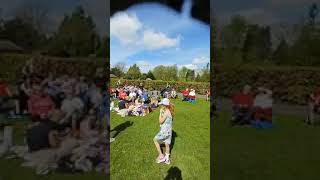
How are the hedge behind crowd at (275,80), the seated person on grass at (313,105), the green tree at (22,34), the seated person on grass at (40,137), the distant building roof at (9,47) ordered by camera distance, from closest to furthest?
the seated person on grass at (40,137) → the distant building roof at (9,47) → the green tree at (22,34) → the hedge behind crowd at (275,80) → the seated person on grass at (313,105)

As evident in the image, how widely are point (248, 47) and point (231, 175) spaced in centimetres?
322

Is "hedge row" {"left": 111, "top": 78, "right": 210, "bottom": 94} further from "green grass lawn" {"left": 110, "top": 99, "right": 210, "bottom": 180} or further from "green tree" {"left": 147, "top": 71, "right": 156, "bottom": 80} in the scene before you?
"green grass lawn" {"left": 110, "top": 99, "right": 210, "bottom": 180}

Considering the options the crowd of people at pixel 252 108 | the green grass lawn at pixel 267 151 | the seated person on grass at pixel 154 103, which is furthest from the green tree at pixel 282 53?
the seated person on grass at pixel 154 103

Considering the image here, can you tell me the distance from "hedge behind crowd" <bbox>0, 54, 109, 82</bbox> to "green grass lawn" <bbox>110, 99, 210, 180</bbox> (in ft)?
3.54

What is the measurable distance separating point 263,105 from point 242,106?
18.6 inches

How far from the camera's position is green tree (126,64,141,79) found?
5.23 meters

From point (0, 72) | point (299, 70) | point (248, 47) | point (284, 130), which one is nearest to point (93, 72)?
point (0, 72)

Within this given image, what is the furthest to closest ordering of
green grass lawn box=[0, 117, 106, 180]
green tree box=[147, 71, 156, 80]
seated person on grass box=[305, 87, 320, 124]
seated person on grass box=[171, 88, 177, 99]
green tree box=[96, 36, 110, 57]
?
seated person on grass box=[305, 87, 320, 124], green tree box=[96, 36, 110, 57], seated person on grass box=[171, 88, 177, 99], green tree box=[147, 71, 156, 80], green grass lawn box=[0, 117, 106, 180]

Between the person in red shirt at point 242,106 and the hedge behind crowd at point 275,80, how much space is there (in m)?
0.14

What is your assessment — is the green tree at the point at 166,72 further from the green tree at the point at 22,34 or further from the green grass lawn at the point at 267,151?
the green tree at the point at 22,34

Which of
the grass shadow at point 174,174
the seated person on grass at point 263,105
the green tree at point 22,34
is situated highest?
the green tree at point 22,34

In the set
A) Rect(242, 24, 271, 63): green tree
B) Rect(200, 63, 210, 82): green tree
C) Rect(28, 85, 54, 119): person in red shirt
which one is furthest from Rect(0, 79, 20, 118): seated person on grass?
Rect(242, 24, 271, 63): green tree

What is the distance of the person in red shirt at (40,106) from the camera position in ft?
18.2

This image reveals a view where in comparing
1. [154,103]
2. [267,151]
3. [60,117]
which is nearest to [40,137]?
[60,117]
